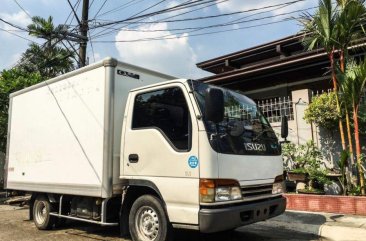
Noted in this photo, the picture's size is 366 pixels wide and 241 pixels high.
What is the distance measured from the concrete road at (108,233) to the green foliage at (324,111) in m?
3.26

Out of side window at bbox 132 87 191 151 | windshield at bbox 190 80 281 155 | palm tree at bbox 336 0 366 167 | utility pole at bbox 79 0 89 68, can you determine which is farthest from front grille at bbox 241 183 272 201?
utility pole at bbox 79 0 89 68

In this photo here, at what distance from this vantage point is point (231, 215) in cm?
534

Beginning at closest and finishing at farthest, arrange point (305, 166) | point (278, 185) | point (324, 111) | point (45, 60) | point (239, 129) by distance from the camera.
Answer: point (239, 129), point (278, 185), point (324, 111), point (305, 166), point (45, 60)

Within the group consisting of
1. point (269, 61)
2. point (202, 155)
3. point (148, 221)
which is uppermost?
point (269, 61)

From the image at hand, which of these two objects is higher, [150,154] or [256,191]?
[150,154]

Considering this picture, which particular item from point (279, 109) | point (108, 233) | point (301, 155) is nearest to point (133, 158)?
point (108, 233)

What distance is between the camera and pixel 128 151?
642cm

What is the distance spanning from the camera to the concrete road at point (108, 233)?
23.3 ft

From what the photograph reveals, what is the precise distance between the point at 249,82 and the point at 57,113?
8.68 meters

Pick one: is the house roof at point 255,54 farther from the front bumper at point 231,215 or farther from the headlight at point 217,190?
the headlight at point 217,190

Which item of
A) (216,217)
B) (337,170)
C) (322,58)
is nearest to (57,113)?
(216,217)

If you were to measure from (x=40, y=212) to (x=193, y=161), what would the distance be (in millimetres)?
4868

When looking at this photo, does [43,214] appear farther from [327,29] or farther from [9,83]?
[9,83]

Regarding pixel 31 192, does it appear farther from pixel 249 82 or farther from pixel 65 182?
pixel 249 82
